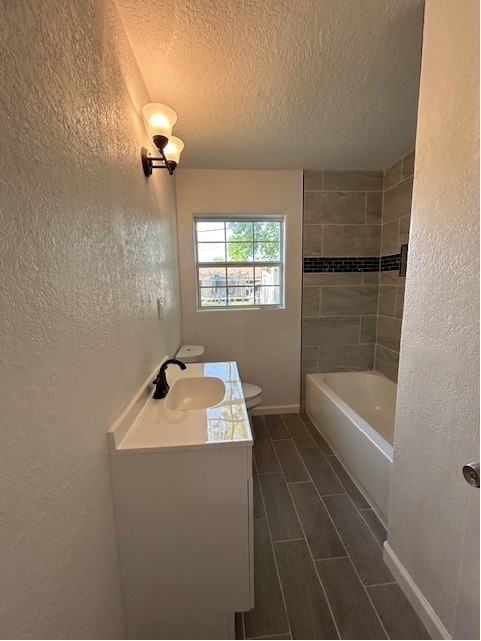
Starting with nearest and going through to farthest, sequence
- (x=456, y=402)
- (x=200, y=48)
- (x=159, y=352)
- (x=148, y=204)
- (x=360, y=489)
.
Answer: (x=456, y=402) < (x=200, y=48) < (x=148, y=204) < (x=159, y=352) < (x=360, y=489)

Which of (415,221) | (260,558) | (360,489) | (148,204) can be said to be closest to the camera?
(415,221)

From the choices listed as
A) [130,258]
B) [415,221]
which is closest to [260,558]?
[130,258]

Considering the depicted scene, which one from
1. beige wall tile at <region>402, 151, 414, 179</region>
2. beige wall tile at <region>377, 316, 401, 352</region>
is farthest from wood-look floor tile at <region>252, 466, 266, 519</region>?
beige wall tile at <region>402, 151, 414, 179</region>

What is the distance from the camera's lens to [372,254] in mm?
2678

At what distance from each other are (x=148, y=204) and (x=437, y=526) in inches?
76.6

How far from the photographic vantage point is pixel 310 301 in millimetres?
2701

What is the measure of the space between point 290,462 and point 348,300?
162 centimetres

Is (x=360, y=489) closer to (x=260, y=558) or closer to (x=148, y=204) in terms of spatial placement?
(x=260, y=558)

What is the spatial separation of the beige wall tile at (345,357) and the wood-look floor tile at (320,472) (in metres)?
0.89

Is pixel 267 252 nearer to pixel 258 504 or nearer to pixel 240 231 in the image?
pixel 240 231

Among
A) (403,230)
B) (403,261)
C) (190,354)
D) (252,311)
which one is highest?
(403,230)

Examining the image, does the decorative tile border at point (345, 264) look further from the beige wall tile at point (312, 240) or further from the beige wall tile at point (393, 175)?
the beige wall tile at point (393, 175)

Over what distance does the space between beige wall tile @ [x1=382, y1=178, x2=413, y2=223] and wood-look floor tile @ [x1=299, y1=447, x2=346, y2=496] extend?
2147 mm

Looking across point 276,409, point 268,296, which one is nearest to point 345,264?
point 268,296
